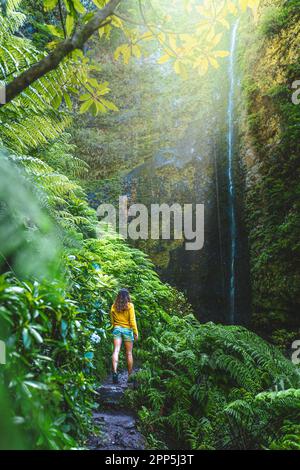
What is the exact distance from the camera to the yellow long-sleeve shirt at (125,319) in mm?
4086

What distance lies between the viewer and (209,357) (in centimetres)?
375

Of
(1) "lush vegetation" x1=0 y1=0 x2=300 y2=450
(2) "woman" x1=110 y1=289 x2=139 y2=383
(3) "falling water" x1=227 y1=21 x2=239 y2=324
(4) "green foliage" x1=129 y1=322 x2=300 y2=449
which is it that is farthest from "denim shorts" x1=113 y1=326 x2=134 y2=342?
(3) "falling water" x1=227 y1=21 x2=239 y2=324

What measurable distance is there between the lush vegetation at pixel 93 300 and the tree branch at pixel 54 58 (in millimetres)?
15

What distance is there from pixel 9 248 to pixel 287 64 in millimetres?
6234

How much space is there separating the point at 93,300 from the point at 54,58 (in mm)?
2083

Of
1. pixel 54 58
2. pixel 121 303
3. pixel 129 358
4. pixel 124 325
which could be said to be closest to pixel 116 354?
pixel 129 358

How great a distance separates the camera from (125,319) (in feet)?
13.5

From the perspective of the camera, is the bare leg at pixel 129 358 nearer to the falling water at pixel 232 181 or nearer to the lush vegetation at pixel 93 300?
the lush vegetation at pixel 93 300

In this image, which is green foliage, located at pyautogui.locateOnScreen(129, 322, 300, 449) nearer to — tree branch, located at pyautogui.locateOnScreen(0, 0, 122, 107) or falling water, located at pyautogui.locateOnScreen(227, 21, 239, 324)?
falling water, located at pyautogui.locateOnScreen(227, 21, 239, 324)

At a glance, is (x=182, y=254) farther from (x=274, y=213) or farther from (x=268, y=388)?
(x=268, y=388)

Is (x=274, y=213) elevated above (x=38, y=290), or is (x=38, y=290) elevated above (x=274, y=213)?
(x=274, y=213)

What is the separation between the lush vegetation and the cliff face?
0.04 metres

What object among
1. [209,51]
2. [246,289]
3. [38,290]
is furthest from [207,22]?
[246,289]

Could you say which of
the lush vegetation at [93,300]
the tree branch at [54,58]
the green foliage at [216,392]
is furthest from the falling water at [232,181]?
the tree branch at [54,58]
